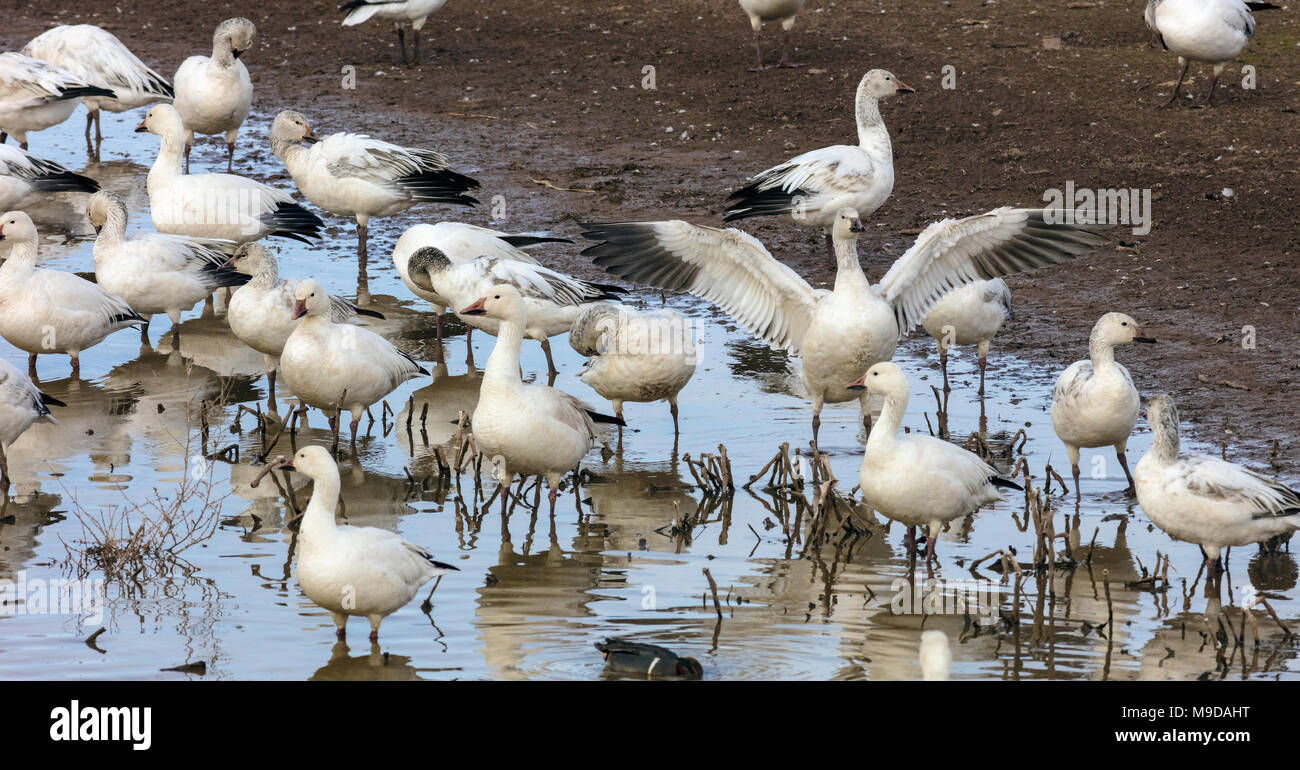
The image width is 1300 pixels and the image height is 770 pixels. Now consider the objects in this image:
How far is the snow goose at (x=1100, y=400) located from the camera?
7.18 metres

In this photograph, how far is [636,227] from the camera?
26.9ft

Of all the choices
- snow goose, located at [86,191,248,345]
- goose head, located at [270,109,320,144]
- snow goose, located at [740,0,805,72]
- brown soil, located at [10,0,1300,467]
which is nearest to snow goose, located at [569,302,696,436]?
brown soil, located at [10,0,1300,467]

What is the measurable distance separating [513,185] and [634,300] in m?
2.54

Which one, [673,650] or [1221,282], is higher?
[1221,282]

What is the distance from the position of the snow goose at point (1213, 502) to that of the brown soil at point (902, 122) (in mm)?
1317

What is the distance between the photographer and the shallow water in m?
5.70

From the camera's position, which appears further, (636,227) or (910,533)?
(636,227)

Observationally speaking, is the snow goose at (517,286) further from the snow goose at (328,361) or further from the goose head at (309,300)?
the goose head at (309,300)

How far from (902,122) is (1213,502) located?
7.58 meters

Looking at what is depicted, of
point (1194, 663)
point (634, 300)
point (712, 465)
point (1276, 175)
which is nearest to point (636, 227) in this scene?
point (712, 465)

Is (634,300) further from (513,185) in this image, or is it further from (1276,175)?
(1276,175)

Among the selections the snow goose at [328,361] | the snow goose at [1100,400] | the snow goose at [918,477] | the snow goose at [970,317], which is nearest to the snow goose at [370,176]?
the snow goose at [328,361]
